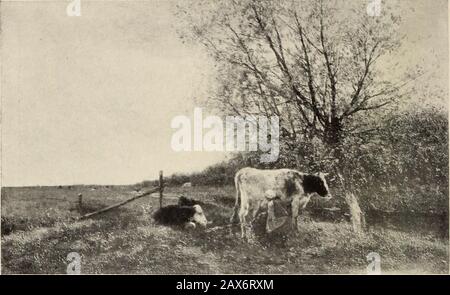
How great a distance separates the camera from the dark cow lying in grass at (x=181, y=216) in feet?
18.1

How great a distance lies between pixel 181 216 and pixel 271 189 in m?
1.03

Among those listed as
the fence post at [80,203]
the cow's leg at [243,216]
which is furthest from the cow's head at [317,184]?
the fence post at [80,203]

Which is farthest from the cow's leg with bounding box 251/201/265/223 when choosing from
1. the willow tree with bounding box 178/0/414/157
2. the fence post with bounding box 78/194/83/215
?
the fence post with bounding box 78/194/83/215

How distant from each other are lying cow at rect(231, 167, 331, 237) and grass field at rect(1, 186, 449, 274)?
13 cm

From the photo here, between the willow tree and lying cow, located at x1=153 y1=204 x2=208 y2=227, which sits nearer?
lying cow, located at x1=153 y1=204 x2=208 y2=227

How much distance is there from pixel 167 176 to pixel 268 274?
151 cm

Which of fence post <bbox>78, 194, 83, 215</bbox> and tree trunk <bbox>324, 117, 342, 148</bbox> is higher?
tree trunk <bbox>324, 117, 342, 148</bbox>

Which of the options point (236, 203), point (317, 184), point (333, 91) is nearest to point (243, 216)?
point (236, 203)

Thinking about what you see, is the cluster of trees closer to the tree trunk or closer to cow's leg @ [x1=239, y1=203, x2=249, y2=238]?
the tree trunk

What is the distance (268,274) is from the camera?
541 centimetres

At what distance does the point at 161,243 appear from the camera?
5453 mm

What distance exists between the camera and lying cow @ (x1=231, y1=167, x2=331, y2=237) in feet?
18.3

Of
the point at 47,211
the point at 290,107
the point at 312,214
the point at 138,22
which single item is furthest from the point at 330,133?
the point at 47,211

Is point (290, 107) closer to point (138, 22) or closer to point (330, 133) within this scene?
point (330, 133)
